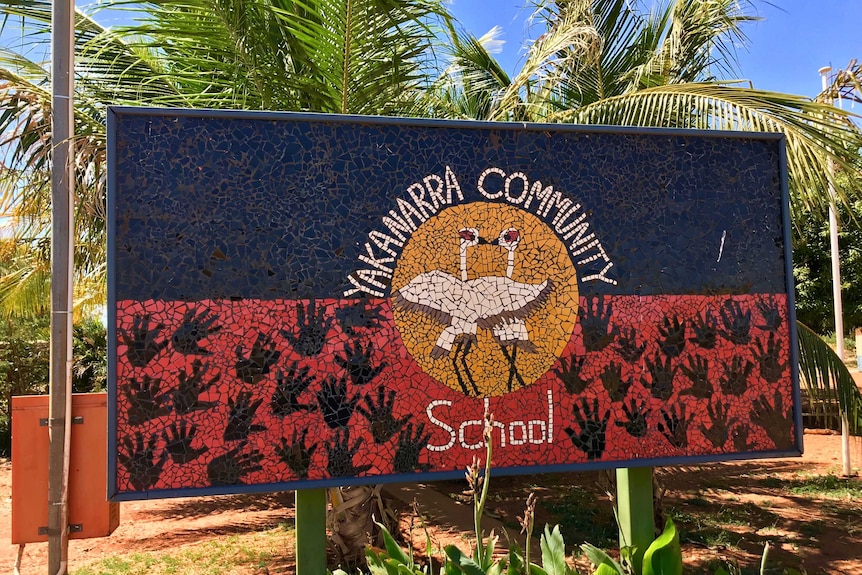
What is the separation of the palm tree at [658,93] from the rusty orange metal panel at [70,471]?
11.3 feet

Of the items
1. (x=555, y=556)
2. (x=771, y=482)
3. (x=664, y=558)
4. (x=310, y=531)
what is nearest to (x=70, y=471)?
(x=310, y=531)

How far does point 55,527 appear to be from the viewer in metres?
2.87

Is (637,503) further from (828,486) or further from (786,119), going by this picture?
(828,486)

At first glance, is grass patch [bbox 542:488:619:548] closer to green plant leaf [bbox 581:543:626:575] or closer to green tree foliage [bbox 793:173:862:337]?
green plant leaf [bbox 581:543:626:575]

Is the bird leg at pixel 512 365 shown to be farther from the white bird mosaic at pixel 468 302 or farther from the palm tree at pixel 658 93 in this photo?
the palm tree at pixel 658 93

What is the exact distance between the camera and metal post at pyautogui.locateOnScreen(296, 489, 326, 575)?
9.25 ft

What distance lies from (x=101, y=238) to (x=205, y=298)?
3445mm

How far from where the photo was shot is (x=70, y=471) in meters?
2.91

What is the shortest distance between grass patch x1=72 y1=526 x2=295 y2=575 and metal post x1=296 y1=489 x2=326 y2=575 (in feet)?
7.87

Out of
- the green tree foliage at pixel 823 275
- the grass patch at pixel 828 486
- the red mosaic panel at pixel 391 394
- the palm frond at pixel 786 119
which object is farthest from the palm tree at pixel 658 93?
the green tree foliage at pixel 823 275

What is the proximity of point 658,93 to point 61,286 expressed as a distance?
3643mm

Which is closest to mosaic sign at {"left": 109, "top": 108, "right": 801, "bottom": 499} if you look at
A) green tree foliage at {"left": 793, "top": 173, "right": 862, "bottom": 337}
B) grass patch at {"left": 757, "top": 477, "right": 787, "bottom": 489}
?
grass patch at {"left": 757, "top": 477, "right": 787, "bottom": 489}

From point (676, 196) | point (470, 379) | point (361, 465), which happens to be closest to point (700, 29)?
point (676, 196)

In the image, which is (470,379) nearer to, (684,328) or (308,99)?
(684,328)
